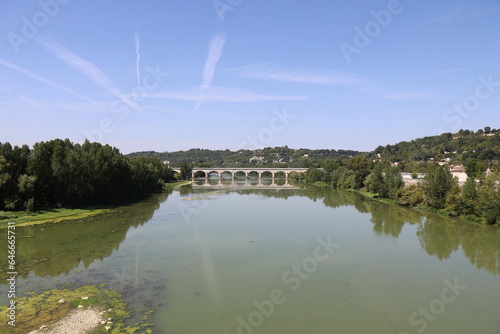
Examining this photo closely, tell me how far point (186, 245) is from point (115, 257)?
448cm

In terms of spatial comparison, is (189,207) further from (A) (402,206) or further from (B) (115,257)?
(A) (402,206)

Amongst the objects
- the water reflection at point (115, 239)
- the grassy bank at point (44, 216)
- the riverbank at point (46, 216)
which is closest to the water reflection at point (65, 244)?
the water reflection at point (115, 239)

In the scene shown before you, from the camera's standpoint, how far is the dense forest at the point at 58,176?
30.8 metres

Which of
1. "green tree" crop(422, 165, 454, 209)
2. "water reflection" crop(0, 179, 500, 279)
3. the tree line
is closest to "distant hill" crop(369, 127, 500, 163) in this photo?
the tree line

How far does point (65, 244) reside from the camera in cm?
2173

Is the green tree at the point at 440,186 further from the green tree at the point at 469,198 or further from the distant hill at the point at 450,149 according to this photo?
the distant hill at the point at 450,149

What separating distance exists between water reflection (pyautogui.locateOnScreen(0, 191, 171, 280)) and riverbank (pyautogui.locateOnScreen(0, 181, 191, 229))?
1563 millimetres

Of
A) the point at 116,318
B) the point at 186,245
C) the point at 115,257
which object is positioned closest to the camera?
the point at 116,318

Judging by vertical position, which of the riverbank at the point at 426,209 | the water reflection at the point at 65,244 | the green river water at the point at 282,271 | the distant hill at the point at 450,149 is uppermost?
the distant hill at the point at 450,149

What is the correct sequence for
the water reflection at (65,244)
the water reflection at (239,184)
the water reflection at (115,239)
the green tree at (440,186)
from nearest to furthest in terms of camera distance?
the water reflection at (65,244) < the water reflection at (115,239) < the green tree at (440,186) < the water reflection at (239,184)

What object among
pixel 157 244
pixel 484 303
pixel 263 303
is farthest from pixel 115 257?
pixel 484 303

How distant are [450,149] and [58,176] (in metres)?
115

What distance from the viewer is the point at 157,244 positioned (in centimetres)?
2244

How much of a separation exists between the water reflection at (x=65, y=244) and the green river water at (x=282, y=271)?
7cm
